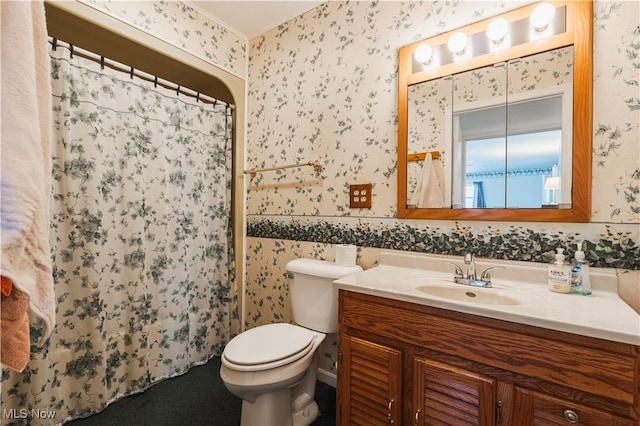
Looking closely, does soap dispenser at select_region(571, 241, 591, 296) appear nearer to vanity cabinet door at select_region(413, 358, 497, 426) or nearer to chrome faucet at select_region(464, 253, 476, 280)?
chrome faucet at select_region(464, 253, 476, 280)

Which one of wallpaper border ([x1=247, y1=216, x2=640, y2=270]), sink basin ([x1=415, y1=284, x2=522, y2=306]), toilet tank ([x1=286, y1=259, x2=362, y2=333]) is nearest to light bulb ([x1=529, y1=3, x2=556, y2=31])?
wallpaper border ([x1=247, y1=216, x2=640, y2=270])

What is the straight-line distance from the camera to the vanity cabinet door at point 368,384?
3.86ft

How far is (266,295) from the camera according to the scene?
2229 millimetres

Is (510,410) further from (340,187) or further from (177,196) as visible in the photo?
(177,196)

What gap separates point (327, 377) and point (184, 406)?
82 cm

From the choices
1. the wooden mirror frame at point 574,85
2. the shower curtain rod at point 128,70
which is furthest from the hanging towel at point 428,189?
the shower curtain rod at point 128,70

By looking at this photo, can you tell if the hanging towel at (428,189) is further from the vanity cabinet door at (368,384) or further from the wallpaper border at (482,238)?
the vanity cabinet door at (368,384)

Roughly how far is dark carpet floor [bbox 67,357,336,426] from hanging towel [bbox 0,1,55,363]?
4.35ft

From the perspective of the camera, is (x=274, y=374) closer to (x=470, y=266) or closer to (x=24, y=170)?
(x=470, y=266)

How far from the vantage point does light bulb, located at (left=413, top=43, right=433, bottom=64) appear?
1.54m

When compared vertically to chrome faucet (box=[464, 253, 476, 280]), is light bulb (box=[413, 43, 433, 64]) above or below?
above

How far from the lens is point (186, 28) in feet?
6.48

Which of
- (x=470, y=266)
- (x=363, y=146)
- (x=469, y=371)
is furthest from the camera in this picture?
(x=363, y=146)

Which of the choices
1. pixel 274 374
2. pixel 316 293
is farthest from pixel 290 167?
pixel 274 374
